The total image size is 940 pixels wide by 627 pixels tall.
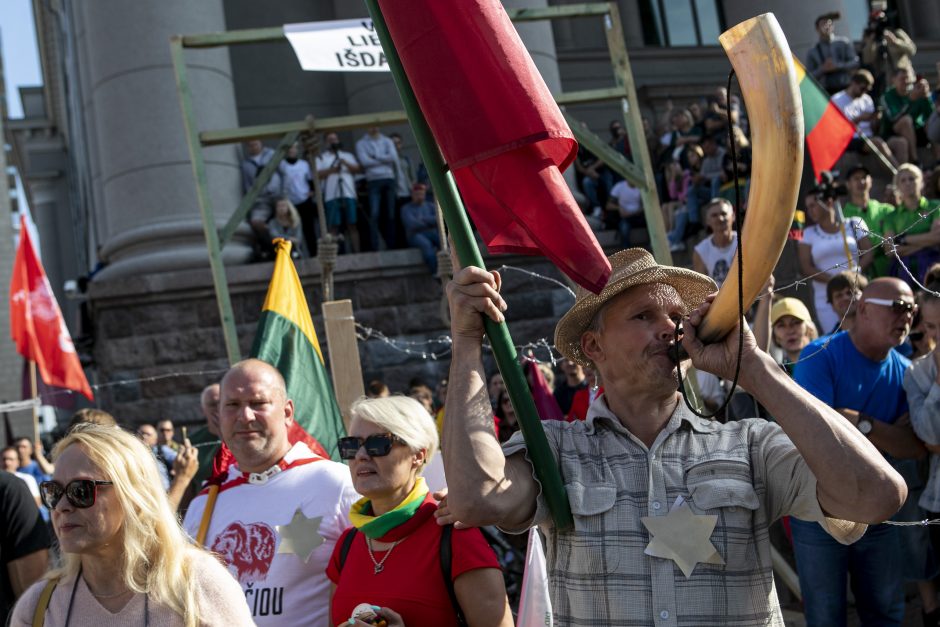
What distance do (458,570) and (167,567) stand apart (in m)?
0.90

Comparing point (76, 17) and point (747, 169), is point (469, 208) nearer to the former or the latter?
point (747, 169)

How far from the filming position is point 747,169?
10.7 m

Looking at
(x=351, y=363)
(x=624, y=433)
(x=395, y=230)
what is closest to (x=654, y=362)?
(x=624, y=433)

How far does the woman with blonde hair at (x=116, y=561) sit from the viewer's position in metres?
3.12

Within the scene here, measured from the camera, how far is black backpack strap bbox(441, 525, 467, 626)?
11.7 ft

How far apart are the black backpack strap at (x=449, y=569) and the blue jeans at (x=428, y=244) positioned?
8.57 metres

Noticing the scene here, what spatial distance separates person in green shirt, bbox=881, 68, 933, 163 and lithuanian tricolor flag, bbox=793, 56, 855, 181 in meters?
3.96

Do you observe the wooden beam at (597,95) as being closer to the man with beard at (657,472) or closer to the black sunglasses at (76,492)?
the man with beard at (657,472)

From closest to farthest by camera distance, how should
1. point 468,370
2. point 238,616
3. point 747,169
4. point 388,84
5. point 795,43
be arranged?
point 468,370
point 238,616
point 747,169
point 388,84
point 795,43

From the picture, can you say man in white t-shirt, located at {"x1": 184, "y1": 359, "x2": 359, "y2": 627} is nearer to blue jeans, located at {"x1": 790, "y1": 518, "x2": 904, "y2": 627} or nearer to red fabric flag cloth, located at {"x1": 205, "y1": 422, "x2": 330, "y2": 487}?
red fabric flag cloth, located at {"x1": 205, "y1": 422, "x2": 330, "y2": 487}

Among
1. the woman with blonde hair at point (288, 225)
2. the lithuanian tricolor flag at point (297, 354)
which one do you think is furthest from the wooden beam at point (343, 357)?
the woman with blonde hair at point (288, 225)

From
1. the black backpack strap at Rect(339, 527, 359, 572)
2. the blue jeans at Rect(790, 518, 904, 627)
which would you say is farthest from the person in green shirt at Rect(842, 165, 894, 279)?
the black backpack strap at Rect(339, 527, 359, 572)

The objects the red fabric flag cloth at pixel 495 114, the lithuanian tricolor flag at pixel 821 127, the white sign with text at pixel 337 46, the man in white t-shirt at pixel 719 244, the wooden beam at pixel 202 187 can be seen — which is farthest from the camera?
→ the man in white t-shirt at pixel 719 244

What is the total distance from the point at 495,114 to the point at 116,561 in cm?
164
